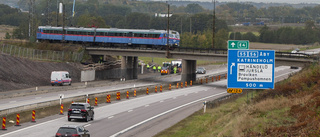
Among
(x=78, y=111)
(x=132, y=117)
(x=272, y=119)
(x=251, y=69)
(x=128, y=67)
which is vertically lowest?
(x=132, y=117)

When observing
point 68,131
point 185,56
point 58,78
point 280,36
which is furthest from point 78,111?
point 280,36

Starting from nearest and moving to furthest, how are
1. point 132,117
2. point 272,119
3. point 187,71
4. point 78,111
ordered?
point 272,119, point 78,111, point 132,117, point 187,71

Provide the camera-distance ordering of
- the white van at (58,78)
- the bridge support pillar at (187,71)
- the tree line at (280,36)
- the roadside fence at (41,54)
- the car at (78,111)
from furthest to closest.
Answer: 1. the tree line at (280,36)
2. the bridge support pillar at (187,71)
3. the roadside fence at (41,54)
4. the white van at (58,78)
5. the car at (78,111)

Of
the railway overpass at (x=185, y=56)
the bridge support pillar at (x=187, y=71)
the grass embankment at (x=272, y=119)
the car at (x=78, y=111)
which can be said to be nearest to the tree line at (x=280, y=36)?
the railway overpass at (x=185, y=56)

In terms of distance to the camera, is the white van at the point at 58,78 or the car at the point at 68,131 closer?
the car at the point at 68,131

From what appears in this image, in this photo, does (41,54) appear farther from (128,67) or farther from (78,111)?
(78,111)

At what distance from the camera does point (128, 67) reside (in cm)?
9206

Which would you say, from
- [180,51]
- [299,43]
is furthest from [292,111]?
[299,43]

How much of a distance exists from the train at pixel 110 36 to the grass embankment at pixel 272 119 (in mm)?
44383

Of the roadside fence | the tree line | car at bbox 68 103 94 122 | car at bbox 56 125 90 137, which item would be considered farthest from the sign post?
the tree line

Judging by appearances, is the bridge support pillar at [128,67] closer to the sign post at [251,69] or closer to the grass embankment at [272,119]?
the grass embankment at [272,119]

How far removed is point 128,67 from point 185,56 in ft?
55.7

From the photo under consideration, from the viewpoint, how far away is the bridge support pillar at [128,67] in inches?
3580

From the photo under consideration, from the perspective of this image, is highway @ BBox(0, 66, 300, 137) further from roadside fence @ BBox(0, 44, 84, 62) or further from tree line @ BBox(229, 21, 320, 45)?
tree line @ BBox(229, 21, 320, 45)
